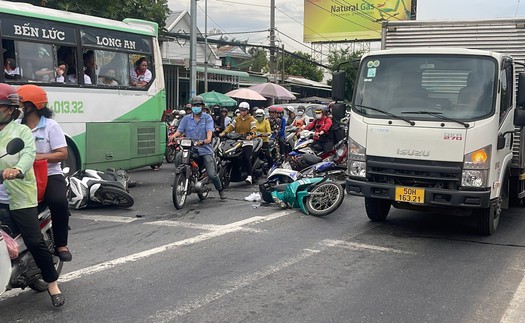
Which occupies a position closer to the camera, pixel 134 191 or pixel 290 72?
pixel 134 191

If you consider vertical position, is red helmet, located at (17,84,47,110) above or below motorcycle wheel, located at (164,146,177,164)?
above

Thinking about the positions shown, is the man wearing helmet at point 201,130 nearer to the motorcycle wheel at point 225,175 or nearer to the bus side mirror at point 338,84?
the motorcycle wheel at point 225,175

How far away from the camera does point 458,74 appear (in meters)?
6.86

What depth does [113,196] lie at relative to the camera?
8781 millimetres

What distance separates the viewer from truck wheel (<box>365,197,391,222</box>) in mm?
7961

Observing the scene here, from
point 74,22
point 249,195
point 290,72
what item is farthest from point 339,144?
point 290,72

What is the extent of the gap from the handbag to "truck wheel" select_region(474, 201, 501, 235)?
5316 millimetres

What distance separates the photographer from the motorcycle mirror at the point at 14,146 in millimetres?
3818

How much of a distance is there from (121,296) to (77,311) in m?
0.45

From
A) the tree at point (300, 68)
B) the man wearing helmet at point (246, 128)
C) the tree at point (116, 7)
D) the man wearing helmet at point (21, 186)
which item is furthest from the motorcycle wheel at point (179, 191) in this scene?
the tree at point (300, 68)

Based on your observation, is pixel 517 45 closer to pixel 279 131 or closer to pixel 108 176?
pixel 108 176

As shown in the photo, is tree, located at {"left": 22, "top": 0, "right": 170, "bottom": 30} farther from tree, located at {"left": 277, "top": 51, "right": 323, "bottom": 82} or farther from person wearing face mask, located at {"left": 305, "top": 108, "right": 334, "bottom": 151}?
tree, located at {"left": 277, "top": 51, "right": 323, "bottom": 82}

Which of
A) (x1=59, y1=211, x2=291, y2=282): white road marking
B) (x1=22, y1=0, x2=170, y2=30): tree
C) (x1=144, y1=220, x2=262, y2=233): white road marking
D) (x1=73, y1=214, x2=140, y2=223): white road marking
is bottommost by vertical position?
(x1=73, y1=214, x2=140, y2=223): white road marking

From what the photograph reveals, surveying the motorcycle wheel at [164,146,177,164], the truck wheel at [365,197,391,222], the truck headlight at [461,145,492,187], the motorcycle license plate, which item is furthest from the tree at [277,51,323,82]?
the truck headlight at [461,145,492,187]
